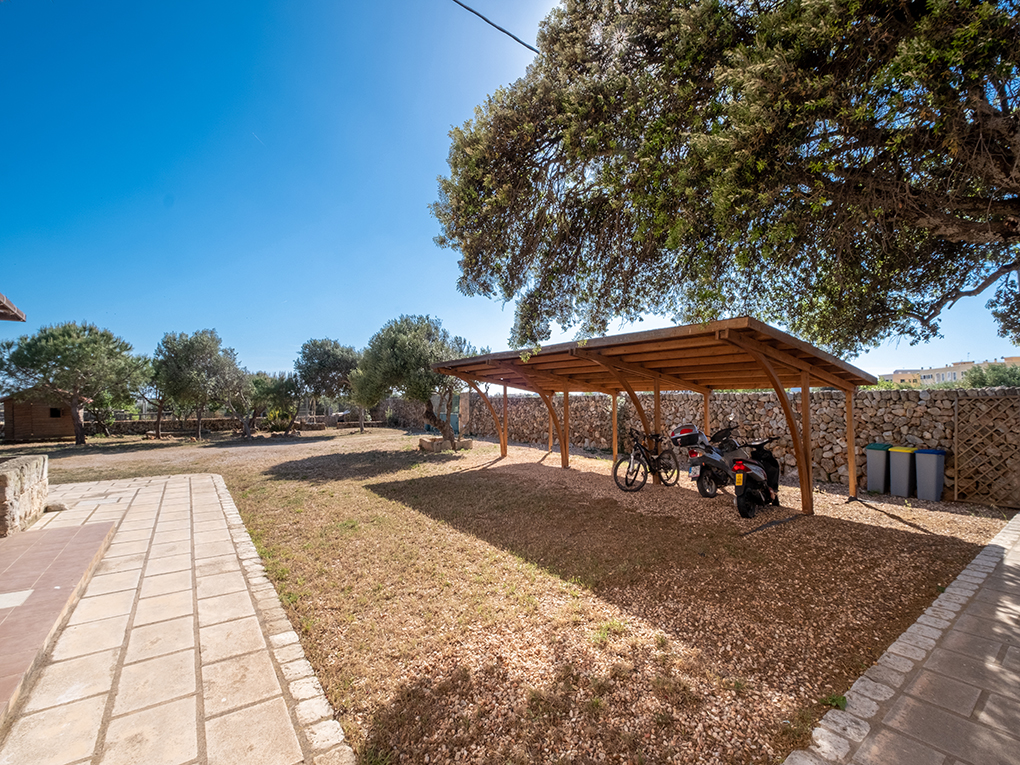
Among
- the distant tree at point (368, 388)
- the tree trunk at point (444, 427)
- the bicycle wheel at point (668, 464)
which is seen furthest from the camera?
the distant tree at point (368, 388)

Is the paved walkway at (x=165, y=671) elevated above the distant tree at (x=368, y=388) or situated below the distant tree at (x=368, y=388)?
below

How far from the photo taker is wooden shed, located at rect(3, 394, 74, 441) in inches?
810

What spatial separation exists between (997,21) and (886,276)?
3.26m

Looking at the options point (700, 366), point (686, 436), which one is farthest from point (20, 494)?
point (700, 366)

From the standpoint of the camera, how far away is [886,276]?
14.9 feet

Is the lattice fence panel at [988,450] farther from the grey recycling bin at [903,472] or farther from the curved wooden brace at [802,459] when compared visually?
the curved wooden brace at [802,459]

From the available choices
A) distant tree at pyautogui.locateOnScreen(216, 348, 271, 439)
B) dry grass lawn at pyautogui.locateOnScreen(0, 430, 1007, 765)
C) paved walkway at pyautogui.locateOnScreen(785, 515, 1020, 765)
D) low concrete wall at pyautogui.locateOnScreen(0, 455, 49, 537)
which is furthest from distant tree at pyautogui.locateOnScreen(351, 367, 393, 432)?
paved walkway at pyautogui.locateOnScreen(785, 515, 1020, 765)

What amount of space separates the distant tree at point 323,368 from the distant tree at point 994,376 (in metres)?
41.3

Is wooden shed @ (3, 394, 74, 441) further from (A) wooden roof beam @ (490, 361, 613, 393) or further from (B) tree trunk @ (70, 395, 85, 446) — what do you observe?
(A) wooden roof beam @ (490, 361, 613, 393)

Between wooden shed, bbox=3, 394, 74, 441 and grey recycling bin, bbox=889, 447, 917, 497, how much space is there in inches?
1299

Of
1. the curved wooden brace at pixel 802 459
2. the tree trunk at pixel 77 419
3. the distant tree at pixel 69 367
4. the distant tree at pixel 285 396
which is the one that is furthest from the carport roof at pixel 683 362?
the tree trunk at pixel 77 419

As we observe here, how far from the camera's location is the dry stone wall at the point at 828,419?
7387 mm

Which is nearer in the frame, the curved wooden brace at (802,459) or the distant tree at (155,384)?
the curved wooden brace at (802,459)

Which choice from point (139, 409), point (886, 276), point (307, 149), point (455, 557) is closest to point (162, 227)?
point (307, 149)
